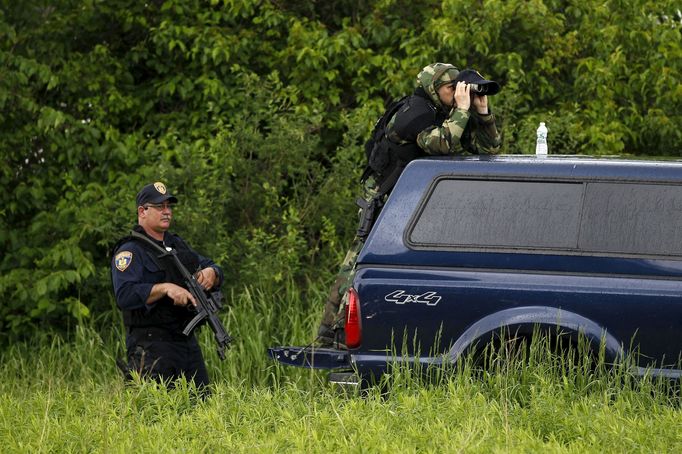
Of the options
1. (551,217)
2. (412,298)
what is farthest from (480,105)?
(412,298)

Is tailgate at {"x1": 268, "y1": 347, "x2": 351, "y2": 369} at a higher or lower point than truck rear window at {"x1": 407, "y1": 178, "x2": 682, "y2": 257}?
lower

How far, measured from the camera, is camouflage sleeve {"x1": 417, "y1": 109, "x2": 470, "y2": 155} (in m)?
6.68

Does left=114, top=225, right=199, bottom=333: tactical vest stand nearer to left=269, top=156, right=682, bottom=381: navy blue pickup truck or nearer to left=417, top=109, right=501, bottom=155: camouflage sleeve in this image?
left=269, top=156, right=682, bottom=381: navy blue pickup truck

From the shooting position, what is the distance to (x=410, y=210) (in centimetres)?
623

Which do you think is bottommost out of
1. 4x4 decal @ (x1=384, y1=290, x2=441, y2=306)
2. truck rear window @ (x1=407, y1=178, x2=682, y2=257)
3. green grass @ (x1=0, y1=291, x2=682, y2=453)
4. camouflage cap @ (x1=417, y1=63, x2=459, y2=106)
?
green grass @ (x1=0, y1=291, x2=682, y2=453)

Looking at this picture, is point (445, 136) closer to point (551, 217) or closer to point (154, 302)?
point (551, 217)

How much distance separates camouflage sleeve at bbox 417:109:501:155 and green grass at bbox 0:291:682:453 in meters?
1.25

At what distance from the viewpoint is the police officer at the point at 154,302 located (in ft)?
22.7

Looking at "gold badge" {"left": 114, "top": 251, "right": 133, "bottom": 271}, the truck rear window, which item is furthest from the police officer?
the truck rear window

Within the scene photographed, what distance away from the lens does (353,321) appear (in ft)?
20.4

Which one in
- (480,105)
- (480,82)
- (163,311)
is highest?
(480,82)

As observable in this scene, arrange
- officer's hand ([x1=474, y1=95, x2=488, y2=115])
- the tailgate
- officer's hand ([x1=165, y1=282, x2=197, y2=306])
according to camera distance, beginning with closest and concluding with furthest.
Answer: the tailgate
officer's hand ([x1=165, y1=282, x2=197, y2=306])
officer's hand ([x1=474, y1=95, x2=488, y2=115])

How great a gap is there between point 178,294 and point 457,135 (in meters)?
1.78

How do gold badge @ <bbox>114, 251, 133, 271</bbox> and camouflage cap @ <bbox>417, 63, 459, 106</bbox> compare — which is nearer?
gold badge @ <bbox>114, 251, 133, 271</bbox>
